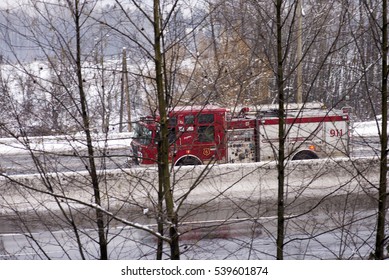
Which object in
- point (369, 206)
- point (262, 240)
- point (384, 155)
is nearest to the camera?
point (384, 155)

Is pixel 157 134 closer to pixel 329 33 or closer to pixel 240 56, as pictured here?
pixel 240 56

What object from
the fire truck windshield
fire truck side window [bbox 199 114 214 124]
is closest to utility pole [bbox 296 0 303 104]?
fire truck side window [bbox 199 114 214 124]

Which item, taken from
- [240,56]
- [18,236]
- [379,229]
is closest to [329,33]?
[240,56]

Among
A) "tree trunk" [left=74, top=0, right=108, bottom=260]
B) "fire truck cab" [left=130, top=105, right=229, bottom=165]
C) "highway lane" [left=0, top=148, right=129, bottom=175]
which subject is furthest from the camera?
"tree trunk" [left=74, top=0, right=108, bottom=260]

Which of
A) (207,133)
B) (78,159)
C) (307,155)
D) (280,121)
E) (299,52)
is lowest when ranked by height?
(307,155)

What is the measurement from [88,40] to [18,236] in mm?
5820

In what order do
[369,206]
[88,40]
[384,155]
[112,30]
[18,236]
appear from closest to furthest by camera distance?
[112,30]
[384,155]
[88,40]
[369,206]
[18,236]

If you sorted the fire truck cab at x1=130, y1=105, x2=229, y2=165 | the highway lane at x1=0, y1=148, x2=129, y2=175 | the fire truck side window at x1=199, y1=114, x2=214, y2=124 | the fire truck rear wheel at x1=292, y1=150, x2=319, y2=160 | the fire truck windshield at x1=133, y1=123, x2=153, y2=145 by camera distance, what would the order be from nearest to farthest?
the highway lane at x1=0, y1=148, x2=129, y2=175
the fire truck windshield at x1=133, y1=123, x2=153, y2=145
the fire truck cab at x1=130, y1=105, x2=229, y2=165
the fire truck side window at x1=199, y1=114, x2=214, y2=124
the fire truck rear wheel at x1=292, y1=150, x2=319, y2=160

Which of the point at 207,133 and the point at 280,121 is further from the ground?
the point at 280,121

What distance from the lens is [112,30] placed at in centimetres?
488

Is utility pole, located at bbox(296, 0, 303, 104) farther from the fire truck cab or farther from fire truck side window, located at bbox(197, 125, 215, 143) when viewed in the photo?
fire truck side window, located at bbox(197, 125, 215, 143)

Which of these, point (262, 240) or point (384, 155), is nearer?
point (384, 155)

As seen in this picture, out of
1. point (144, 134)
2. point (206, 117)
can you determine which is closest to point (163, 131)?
point (144, 134)

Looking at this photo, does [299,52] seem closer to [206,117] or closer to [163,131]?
[206,117]
